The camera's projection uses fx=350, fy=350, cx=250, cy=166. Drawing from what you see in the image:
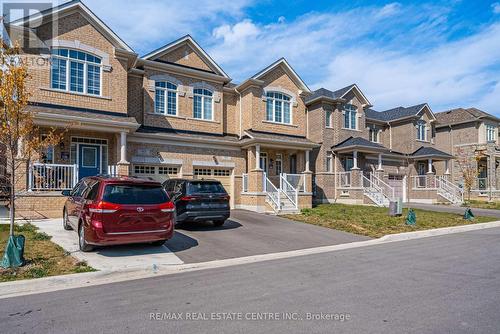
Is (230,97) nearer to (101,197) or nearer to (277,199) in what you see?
(277,199)

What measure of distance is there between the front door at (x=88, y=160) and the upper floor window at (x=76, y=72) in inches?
99.6

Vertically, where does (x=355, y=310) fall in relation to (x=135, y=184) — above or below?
below

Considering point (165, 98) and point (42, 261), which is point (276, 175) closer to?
point (165, 98)

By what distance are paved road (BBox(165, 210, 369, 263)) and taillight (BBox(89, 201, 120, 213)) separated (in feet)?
6.56

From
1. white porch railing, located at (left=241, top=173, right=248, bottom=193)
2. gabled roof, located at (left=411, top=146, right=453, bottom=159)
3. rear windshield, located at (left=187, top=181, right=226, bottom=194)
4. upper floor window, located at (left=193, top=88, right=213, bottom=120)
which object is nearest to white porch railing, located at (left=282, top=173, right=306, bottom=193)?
white porch railing, located at (left=241, top=173, right=248, bottom=193)

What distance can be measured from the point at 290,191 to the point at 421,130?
18.5 m

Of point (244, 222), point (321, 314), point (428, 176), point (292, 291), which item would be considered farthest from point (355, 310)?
point (428, 176)

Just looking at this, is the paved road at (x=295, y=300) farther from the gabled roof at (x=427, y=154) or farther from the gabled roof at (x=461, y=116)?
the gabled roof at (x=461, y=116)

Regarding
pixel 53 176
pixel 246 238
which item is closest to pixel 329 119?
pixel 246 238

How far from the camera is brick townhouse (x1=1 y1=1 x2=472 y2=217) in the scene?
14.9m

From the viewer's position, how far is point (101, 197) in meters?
8.00

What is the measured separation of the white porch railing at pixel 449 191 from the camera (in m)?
27.5

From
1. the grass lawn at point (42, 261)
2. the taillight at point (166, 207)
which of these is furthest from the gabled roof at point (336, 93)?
the grass lawn at point (42, 261)

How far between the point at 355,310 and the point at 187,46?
1810 cm
